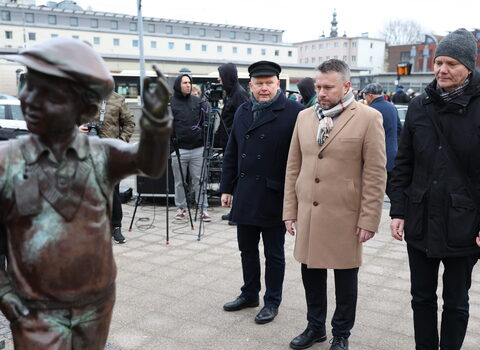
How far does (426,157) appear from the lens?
111 inches

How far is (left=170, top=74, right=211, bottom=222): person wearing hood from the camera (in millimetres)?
6629

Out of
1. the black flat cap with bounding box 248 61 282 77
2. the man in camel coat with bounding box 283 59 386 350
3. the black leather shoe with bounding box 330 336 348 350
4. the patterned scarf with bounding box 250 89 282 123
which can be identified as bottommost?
the black leather shoe with bounding box 330 336 348 350

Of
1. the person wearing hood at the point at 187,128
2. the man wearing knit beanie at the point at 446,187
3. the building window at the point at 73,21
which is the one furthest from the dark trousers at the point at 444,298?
the building window at the point at 73,21

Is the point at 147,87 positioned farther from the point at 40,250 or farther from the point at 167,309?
the point at 167,309

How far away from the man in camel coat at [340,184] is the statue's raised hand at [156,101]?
194 cm

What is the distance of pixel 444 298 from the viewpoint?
2.88 metres

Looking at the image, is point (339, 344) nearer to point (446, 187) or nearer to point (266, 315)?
point (266, 315)

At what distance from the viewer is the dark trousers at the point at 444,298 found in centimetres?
281

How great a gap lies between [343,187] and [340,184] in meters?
0.03

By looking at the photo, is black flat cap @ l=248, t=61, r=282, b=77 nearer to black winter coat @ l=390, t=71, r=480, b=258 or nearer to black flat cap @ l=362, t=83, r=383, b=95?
black winter coat @ l=390, t=71, r=480, b=258

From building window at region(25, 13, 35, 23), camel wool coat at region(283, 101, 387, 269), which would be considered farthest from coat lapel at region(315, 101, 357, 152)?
building window at region(25, 13, 35, 23)

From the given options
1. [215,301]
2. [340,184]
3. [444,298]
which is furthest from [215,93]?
[444,298]

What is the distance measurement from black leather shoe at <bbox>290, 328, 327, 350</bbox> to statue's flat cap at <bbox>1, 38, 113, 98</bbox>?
2.48 m

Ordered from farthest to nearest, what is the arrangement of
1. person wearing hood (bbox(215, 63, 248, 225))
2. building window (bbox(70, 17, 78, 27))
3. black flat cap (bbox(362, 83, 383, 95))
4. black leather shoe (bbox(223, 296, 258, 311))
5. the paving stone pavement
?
1. building window (bbox(70, 17, 78, 27))
2. person wearing hood (bbox(215, 63, 248, 225))
3. black flat cap (bbox(362, 83, 383, 95))
4. black leather shoe (bbox(223, 296, 258, 311))
5. the paving stone pavement
